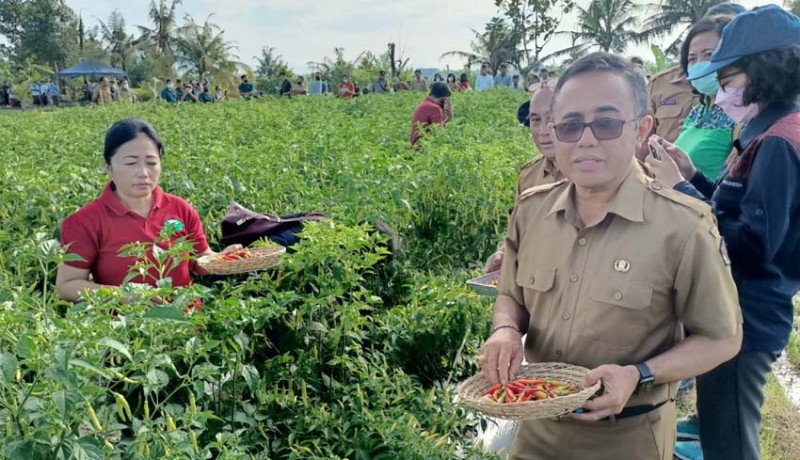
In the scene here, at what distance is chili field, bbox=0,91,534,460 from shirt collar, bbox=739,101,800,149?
1.40 metres

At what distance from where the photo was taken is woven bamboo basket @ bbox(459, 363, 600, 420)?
1711 millimetres

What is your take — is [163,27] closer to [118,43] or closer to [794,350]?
[118,43]

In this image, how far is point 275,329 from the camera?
3043mm

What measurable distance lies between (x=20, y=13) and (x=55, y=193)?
44187 mm

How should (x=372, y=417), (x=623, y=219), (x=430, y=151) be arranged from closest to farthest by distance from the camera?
(x=623, y=219), (x=372, y=417), (x=430, y=151)

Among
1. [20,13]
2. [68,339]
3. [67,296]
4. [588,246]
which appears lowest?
[67,296]

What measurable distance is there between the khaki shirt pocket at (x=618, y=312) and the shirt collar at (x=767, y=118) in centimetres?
85

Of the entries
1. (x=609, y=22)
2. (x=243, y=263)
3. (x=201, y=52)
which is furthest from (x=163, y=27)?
(x=243, y=263)

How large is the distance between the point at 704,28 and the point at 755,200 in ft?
4.56

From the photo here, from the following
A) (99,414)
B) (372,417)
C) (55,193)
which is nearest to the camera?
(99,414)

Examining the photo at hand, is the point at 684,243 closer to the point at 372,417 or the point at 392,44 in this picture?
the point at 372,417

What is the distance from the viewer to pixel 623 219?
188cm

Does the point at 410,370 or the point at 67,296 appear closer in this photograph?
the point at 67,296

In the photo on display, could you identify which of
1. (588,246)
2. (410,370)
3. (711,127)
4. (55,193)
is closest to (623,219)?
(588,246)
